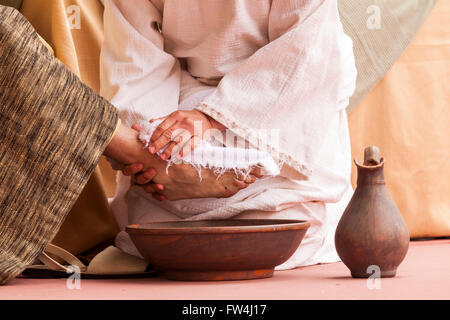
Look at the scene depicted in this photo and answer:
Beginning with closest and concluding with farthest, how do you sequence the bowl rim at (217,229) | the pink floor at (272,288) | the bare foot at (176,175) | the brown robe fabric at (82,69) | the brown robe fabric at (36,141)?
1. the pink floor at (272,288)
2. the bowl rim at (217,229)
3. the brown robe fabric at (36,141)
4. the bare foot at (176,175)
5. the brown robe fabric at (82,69)

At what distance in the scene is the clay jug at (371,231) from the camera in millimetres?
1356

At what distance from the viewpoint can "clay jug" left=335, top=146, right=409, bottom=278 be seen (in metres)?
1.36

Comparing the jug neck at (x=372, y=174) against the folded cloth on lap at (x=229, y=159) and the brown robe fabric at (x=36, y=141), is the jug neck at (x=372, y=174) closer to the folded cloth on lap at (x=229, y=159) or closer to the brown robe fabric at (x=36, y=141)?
the folded cloth on lap at (x=229, y=159)

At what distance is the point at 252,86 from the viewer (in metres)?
1.61

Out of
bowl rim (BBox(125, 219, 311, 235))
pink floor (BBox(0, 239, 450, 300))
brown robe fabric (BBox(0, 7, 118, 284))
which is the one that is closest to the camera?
pink floor (BBox(0, 239, 450, 300))

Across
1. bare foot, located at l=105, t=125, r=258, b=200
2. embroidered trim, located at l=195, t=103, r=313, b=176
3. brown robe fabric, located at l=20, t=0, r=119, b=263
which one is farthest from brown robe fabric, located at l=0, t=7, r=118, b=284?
brown robe fabric, located at l=20, t=0, r=119, b=263

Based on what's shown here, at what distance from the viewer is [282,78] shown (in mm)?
1612

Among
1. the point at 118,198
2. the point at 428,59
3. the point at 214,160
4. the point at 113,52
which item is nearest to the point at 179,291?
the point at 214,160

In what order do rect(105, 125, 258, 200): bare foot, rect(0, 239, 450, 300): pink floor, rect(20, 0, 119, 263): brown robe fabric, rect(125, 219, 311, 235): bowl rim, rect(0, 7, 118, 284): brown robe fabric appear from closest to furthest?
rect(0, 239, 450, 300): pink floor
rect(125, 219, 311, 235): bowl rim
rect(0, 7, 118, 284): brown robe fabric
rect(105, 125, 258, 200): bare foot
rect(20, 0, 119, 263): brown robe fabric

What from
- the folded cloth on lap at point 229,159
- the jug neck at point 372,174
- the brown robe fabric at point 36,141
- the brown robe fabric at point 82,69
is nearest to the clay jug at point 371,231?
the jug neck at point 372,174

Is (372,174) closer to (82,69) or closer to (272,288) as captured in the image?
(272,288)

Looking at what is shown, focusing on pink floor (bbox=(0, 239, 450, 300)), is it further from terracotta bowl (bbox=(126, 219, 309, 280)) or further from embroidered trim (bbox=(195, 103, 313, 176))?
embroidered trim (bbox=(195, 103, 313, 176))

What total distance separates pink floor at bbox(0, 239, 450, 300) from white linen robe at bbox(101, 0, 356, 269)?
191mm

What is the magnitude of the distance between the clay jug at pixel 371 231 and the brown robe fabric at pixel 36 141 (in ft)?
1.68
